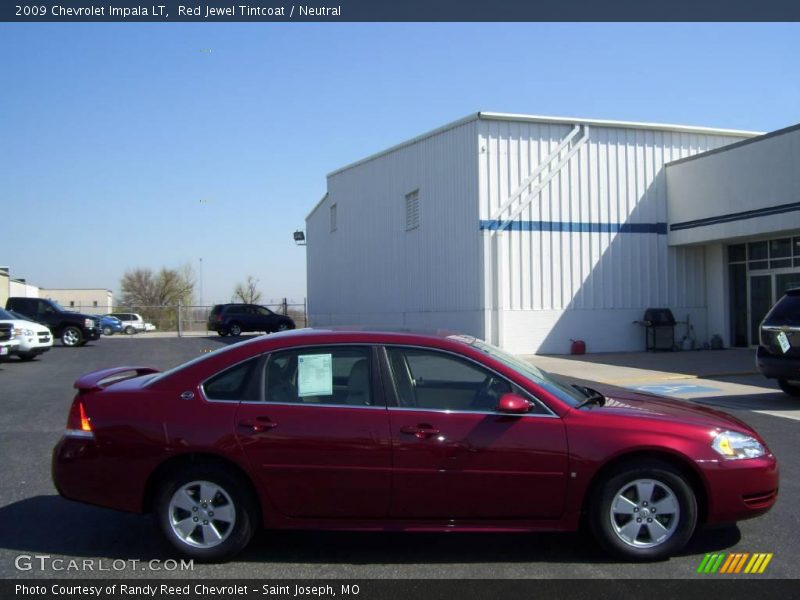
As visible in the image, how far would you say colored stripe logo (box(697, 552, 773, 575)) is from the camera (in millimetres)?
4562

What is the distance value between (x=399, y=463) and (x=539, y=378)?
1222 mm

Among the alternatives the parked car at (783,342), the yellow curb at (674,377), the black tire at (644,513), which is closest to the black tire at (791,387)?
the parked car at (783,342)

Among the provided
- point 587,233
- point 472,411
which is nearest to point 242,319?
point 587,233

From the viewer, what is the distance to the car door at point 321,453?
182 inches

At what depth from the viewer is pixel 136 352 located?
939 inches

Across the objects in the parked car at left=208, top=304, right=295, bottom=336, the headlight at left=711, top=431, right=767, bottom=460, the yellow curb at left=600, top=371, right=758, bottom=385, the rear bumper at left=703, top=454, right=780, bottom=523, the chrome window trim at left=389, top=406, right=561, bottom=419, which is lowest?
the yellow curb at left=600, top=371, right=758, bottom=385

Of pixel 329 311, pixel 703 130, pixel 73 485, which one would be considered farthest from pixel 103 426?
pixel 329 311

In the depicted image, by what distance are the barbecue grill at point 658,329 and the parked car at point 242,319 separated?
1818cm

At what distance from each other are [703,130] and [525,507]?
70.5 ft

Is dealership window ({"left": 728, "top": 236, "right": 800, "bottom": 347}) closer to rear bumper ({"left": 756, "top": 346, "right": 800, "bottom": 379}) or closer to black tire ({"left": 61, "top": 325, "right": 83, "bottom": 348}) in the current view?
rear bumper ({"left": 756, "top": 346, "right": 800, "bottom": 379})

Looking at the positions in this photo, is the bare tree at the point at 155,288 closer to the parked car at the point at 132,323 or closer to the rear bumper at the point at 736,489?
the parked car at the point at 132,323

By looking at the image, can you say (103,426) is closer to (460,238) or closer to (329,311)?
(460,238)

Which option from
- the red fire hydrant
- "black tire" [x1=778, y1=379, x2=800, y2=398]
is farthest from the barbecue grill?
"black tire" [x1=778, y1=379, x2=800, y2=398]
